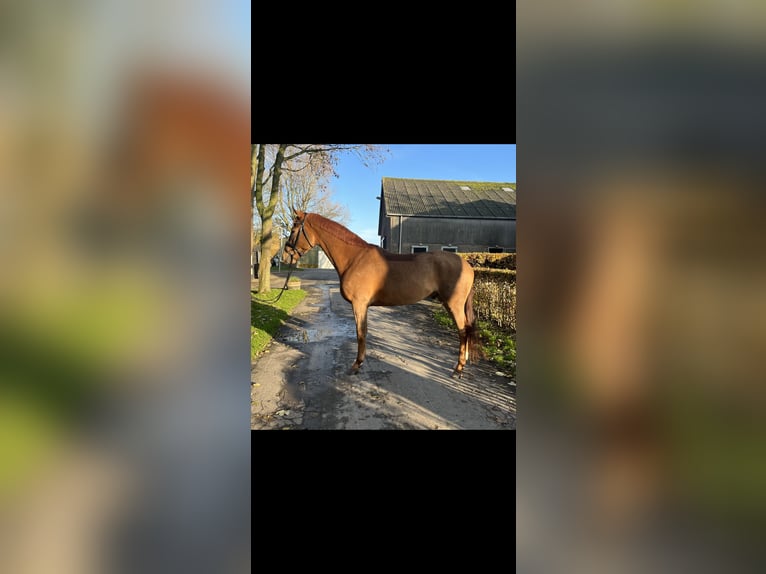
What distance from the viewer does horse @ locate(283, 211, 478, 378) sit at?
4055 mm

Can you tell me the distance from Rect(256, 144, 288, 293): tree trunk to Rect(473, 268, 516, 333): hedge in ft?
21.9

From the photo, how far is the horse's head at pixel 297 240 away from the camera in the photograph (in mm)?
4137

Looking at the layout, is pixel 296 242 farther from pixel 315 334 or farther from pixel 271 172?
pixel 271 172

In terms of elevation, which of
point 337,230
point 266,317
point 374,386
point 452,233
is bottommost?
point 374,386

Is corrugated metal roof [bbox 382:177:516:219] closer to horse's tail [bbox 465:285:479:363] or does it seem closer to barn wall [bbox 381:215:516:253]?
barn wall [bbox 381:215:516:253]

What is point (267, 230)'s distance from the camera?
32.6 ft

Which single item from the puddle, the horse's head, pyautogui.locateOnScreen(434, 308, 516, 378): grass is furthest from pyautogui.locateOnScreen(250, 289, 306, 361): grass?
Result: pyautogui.locateOnScreen(434, 308, 516, 378): grass

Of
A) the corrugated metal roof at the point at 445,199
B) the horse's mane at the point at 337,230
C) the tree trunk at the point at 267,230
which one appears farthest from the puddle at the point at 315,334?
the corrugated metal roof at the point at 445,199
